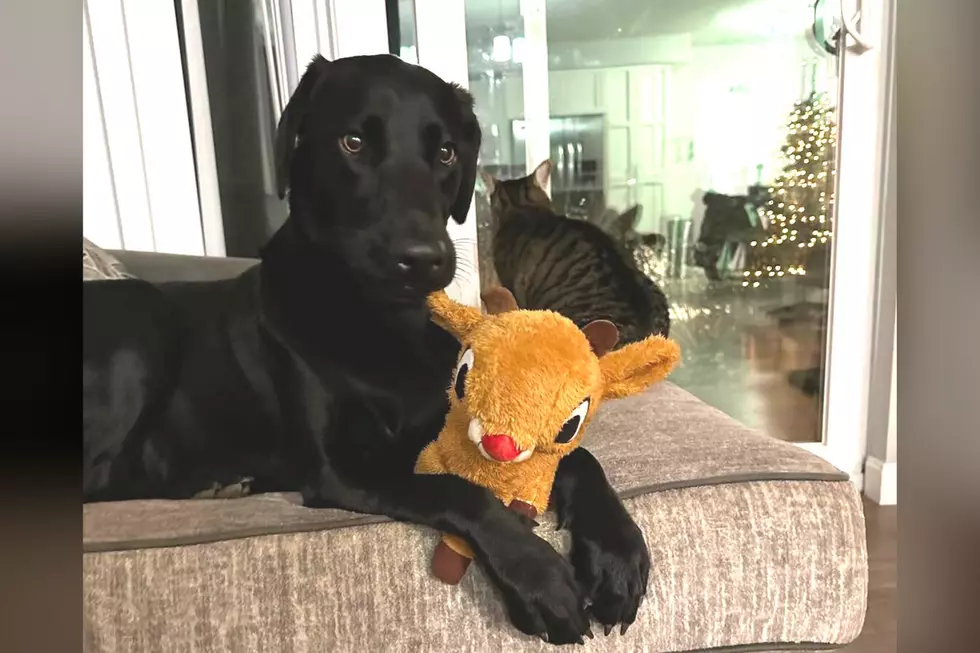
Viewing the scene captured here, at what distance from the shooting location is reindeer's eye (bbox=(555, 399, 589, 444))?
0.56m

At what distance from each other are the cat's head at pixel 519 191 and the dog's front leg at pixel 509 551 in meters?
0.48

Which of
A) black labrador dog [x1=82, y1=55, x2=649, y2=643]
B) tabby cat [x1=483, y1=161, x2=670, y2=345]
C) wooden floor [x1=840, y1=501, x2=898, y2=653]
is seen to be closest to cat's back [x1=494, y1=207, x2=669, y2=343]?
tabby cat [x1=483, y1=161, x2=670, y2=345]

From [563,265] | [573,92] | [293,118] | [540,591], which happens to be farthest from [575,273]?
[540,591]

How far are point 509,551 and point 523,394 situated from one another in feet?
0.39

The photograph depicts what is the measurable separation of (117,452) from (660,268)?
2.81ft

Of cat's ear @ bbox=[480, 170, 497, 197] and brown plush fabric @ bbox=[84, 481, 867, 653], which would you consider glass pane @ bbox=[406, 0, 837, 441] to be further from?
brown plush fabric @ bbox=[84, 481, 867, 653]

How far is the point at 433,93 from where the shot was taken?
2.28ft

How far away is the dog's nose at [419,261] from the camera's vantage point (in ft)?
2.06

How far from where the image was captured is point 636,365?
57 centimetres

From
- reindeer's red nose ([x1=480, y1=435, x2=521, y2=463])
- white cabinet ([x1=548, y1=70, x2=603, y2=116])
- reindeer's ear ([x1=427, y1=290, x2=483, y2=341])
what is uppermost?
white cabinet ([x1=548, y1=70, x2=603, y2=116])

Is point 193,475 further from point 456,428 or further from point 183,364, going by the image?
point 456,428

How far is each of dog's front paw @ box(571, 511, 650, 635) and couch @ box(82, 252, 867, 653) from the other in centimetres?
2

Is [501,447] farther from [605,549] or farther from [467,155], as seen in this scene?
[467,155]
